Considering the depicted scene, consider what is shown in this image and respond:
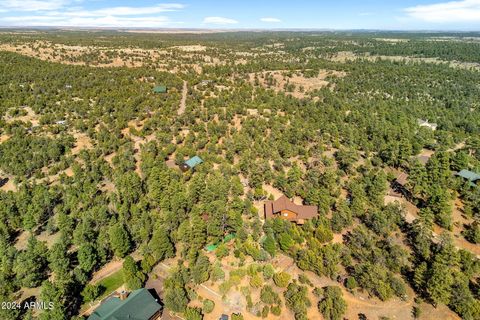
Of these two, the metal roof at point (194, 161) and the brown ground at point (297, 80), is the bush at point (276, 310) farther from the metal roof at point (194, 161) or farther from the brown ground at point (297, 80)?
the brown ground at point (297, 80)

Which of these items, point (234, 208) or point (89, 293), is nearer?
point (89, 293)

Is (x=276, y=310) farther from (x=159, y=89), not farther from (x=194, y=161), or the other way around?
(x=159, y=89)

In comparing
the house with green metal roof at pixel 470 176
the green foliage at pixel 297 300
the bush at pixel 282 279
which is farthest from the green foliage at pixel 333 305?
the house with green metal roof at pixel 470 176

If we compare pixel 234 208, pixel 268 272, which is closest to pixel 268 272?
pixel 268 272

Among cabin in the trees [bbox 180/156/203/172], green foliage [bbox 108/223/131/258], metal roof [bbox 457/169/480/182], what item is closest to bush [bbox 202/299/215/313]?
green foliage [bbox 108/223/131/258]

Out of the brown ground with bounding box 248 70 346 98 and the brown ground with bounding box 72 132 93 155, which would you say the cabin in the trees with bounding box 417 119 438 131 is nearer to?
the brown ground with bounding box 248 70 346 98
